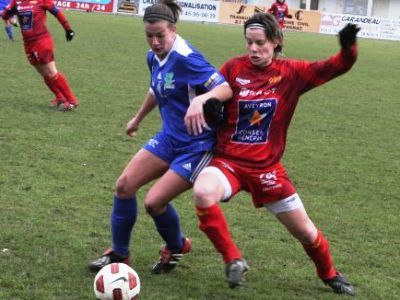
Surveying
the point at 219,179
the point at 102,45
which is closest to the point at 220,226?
the point at 219,179

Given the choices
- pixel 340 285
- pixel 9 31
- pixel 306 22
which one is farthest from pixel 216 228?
pixel 306 22

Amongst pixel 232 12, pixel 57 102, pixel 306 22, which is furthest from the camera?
A: pixel 306 22

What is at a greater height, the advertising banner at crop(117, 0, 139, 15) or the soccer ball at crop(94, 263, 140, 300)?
the soccer ball at crop(94, 263, 140, 300)

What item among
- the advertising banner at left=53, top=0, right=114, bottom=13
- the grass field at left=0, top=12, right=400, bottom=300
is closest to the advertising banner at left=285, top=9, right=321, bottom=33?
the advertising banner at left=53, top=0, right=114, bottom=13

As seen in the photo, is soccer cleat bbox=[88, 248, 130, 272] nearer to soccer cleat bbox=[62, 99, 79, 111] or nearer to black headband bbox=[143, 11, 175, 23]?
black headband bbox=[143, 11, 175, 23]

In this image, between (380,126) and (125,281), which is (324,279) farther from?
(380,126)

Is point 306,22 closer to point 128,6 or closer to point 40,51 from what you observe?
point 128,6

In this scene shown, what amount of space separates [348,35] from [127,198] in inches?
63.9

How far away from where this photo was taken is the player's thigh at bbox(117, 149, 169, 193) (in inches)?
169

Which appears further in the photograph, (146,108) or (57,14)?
(57,14)

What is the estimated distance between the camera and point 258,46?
13.3ft

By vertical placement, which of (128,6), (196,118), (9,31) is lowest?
(128,6)

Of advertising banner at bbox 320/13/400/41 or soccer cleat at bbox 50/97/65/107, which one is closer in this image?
soccer cleat at bbox 50/97/65/107

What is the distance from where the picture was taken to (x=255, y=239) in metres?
5.29
